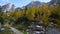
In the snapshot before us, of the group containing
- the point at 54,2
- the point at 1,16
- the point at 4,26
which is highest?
the point at 54,2

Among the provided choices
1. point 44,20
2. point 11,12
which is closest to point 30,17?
point 44,20

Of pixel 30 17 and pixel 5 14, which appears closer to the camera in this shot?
pixel 30 17

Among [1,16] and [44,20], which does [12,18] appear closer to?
[1,16]

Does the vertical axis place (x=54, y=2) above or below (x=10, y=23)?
above

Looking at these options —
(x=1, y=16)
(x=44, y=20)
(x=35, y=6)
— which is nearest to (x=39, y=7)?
(x=35, y=6)

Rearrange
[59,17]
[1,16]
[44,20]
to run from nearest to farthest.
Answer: [59,17]
[44,20]
[1,16]

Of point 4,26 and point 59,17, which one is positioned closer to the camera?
point 59,17

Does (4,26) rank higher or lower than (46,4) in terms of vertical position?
lower

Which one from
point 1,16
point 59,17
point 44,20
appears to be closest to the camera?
point 59,17

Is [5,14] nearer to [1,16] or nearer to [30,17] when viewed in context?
[1,16]
